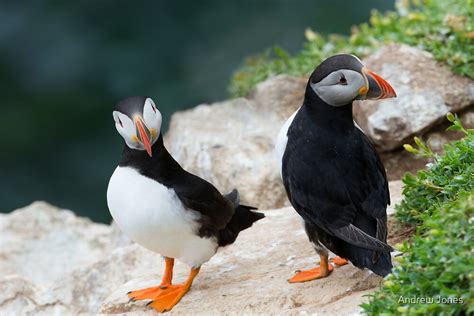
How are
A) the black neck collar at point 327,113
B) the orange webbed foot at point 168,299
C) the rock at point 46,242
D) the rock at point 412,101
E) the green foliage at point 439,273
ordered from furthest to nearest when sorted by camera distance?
1. the rock at point 46,242
2. the rock at point 412,101
3. the orange webbed foot at point 168,299
4. the black neck collar at point 327,113
5. the green foliage at point 439,273

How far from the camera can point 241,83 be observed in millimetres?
7949

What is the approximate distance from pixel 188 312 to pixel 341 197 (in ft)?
3.52

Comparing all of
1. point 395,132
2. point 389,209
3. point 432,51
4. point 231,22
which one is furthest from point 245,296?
point 231,22

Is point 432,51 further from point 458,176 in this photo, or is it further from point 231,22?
point 231,22

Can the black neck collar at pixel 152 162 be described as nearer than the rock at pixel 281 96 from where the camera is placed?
Yes

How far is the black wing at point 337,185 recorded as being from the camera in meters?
4.21

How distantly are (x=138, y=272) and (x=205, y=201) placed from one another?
119cm

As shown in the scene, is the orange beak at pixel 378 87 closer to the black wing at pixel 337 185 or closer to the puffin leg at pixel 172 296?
the black wing at pixel 337 185

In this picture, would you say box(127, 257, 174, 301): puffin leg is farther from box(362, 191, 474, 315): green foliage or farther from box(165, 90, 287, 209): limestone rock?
box(165, 90, 287, 209): limestone rock

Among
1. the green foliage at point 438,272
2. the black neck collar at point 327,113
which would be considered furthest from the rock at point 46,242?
the green foliage at point 438,272

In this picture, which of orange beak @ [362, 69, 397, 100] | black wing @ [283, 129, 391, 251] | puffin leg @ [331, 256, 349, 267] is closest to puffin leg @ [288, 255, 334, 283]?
puffin leg @ [331, 256, 349, 267]

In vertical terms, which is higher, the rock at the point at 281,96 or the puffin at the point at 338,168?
the rock at the point at 281,96

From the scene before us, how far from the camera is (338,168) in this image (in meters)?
4.29

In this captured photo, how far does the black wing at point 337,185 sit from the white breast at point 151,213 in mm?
614
